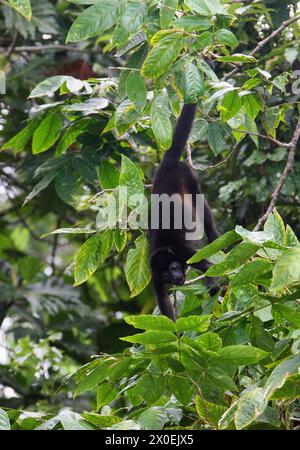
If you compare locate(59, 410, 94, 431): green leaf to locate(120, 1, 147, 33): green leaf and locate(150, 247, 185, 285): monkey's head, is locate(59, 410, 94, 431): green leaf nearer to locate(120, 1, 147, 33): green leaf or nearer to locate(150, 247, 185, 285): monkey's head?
locate(120, 1, 147, 33): green leaf

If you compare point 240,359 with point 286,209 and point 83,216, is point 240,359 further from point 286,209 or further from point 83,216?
point 83,216

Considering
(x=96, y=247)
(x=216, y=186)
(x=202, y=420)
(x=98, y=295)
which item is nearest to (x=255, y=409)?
(x=202, y=420)

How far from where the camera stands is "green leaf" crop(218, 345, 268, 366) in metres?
2.03

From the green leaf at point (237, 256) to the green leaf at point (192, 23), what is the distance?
0.91 m

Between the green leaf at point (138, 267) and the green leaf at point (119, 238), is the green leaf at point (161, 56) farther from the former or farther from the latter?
the green leaf at point (138, 267)

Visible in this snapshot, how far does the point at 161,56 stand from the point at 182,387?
1.13 m

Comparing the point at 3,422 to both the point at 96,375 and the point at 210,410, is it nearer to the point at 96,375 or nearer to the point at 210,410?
the point at 96,375

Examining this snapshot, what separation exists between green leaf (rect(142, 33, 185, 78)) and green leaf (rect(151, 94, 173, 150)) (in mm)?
214

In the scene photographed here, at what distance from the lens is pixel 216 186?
5020 mm

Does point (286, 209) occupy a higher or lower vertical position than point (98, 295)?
higher

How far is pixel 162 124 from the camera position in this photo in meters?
2.87

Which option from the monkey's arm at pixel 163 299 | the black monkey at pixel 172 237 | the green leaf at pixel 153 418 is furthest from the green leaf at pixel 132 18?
the monkey's arm at pixel 163 299

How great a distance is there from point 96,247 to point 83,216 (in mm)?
3912

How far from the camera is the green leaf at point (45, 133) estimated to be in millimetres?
3594
